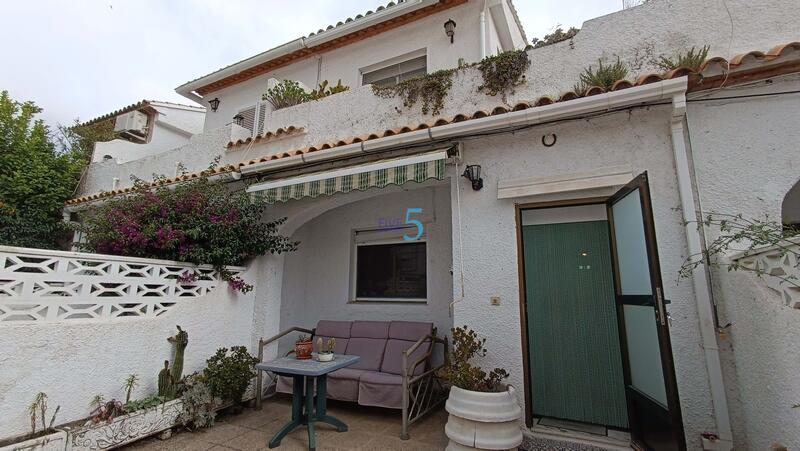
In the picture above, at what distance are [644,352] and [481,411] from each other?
107 inches

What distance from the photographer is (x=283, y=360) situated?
7.19 m

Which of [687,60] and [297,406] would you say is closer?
[687,60]

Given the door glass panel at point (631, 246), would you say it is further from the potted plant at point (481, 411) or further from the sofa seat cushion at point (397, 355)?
the sofa seat cushion at point (397, 355)

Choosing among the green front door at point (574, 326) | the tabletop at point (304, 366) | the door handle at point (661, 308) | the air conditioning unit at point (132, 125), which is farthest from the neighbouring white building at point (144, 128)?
the door handle at point (661, 308)

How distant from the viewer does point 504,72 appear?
810 centimetres

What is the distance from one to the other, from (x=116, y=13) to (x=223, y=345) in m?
10.9

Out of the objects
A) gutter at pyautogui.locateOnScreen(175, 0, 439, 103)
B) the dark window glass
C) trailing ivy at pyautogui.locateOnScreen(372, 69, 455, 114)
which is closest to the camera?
trailing ivy at pyautogui.locateOnScreen(372, 69, 455, 114)

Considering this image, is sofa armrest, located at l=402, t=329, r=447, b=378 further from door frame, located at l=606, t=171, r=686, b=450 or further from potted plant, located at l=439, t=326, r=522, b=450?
door frame, located at l=606, t=171, r=686, b=450

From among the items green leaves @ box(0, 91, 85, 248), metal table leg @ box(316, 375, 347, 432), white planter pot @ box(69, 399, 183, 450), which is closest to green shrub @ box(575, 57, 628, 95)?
metal table leg @ box(316, 375, 347, 432)

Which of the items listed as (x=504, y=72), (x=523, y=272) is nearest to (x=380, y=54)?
(x=504, y=72)

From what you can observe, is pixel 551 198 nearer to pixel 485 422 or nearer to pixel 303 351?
pixel 485 422

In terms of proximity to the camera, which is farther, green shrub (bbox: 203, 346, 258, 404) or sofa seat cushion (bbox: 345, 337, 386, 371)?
sofa seat cushion (bbox: 345, 337, 386, 371)

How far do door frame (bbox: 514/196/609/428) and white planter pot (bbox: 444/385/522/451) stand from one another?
651 millimetres

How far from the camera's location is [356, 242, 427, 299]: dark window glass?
10672 mm
